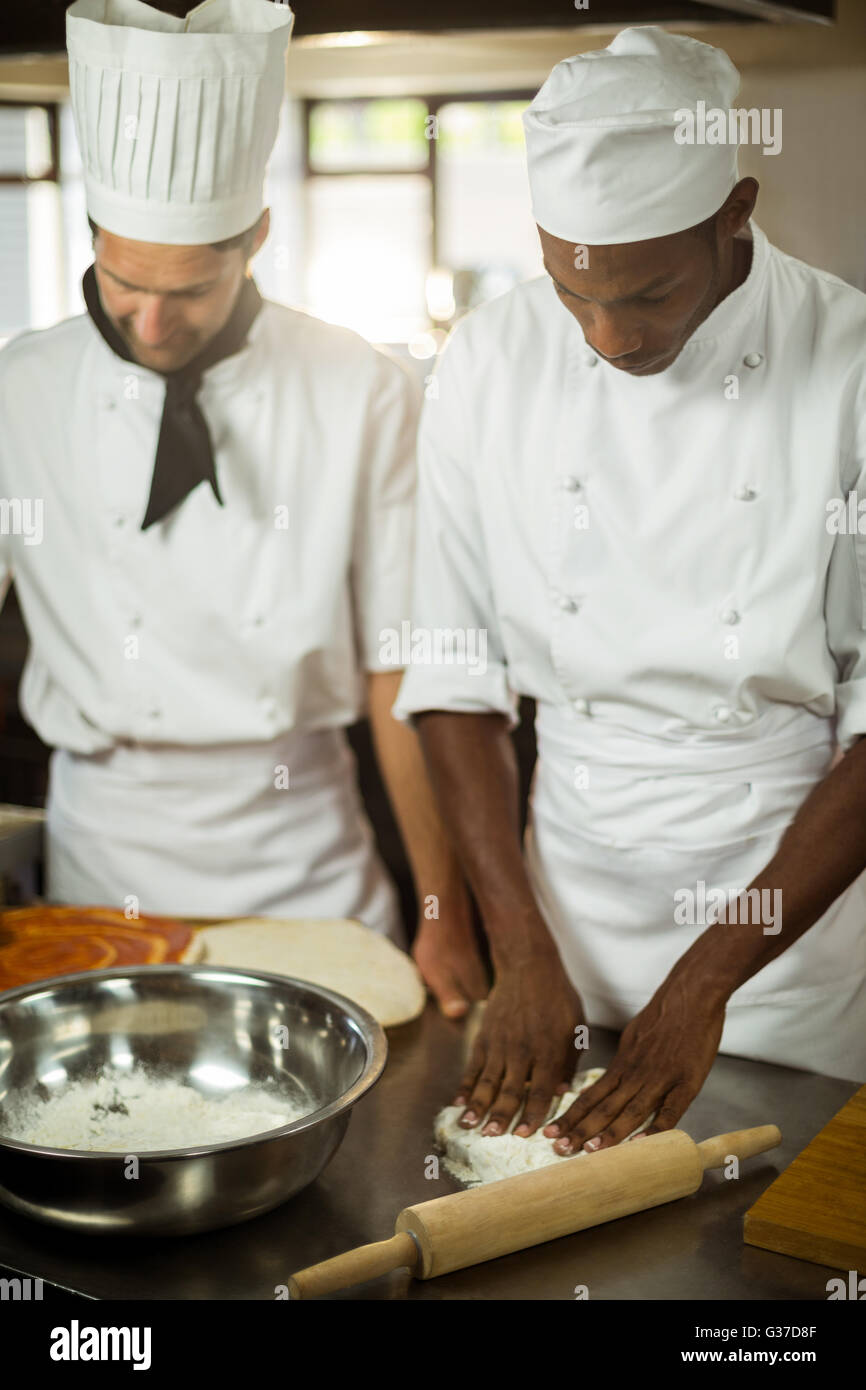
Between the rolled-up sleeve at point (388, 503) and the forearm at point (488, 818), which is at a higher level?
the rolled-up sleeve at point (388, 503)

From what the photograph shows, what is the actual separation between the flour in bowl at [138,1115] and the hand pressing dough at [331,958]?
0.25m

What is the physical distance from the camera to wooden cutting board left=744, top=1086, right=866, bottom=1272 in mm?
960

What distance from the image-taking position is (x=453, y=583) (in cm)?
157

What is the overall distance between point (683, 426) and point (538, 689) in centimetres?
34

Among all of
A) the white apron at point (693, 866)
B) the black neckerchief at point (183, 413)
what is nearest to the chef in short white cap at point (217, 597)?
the black neckerchief at point (183, 413)

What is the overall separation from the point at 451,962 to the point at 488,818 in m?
0.25

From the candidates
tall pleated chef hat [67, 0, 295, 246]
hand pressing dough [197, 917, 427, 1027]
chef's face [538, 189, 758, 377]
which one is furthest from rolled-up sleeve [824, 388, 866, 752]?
tall pleated chef hat [67, 0, 295, 246]

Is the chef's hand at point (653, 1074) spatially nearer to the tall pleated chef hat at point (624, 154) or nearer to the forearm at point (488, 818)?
the forearm at point (488, 818)

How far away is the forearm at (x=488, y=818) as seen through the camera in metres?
1.40

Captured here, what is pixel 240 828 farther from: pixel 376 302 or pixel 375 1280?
pixel 376 302

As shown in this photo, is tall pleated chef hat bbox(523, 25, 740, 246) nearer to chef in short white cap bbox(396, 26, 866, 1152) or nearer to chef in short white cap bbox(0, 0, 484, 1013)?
chef in short white cap bbox(396, 26, 866, 1152)
